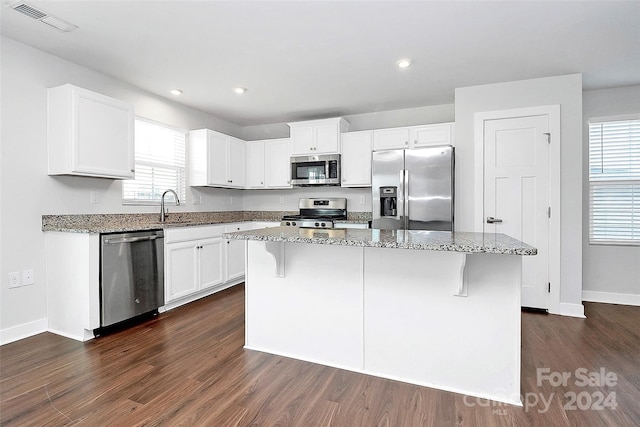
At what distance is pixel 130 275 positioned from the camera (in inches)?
113

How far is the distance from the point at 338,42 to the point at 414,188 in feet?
5.80

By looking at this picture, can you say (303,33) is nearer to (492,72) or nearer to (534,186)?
(492,72)

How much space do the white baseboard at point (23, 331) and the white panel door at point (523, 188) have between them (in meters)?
4.42

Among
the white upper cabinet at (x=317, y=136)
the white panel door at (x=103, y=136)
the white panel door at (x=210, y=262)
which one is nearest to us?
the white panel door at (x=103, y=136)

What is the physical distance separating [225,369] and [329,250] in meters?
1.05

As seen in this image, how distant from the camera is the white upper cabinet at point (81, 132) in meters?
2.72

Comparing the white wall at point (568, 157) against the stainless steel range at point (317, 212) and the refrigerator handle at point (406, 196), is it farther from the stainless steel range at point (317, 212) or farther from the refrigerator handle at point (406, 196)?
the stainless steel range at point (317, 212)

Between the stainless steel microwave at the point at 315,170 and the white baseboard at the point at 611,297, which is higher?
the stainless steel microwave at the point at 315,170

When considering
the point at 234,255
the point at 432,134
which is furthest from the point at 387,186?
the point at 234,255

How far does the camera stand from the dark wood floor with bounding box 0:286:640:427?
5.31 ft

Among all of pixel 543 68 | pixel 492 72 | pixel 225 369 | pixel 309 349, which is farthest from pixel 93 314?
pixel 543 68

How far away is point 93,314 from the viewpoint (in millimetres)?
2572

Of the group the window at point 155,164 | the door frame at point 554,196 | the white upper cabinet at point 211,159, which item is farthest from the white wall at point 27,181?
the door frame at point 554,196
